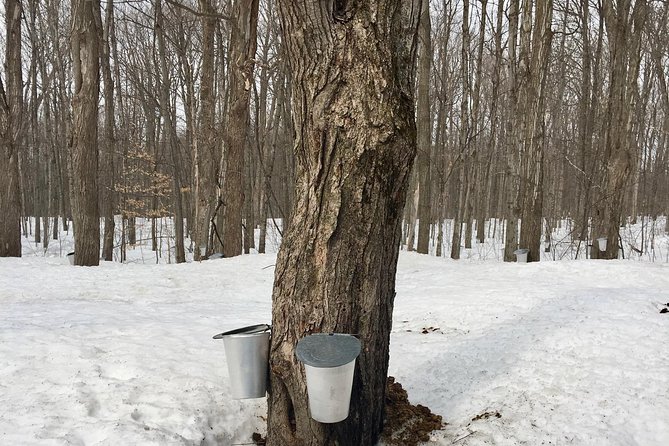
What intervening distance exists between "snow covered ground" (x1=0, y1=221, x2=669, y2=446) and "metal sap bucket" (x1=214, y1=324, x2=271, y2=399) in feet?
1.02

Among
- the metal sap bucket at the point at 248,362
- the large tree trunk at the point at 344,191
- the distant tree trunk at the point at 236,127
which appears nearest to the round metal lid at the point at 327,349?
the large tree trunk at the point at 344,191

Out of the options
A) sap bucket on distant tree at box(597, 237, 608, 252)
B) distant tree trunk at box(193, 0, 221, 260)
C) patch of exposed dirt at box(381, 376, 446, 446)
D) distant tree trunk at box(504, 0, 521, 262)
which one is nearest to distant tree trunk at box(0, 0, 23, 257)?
distant tree trunk at box(193, 0, 221, 260)

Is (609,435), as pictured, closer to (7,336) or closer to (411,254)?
(7,336)

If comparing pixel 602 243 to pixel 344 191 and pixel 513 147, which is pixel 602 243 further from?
pixel 344 191

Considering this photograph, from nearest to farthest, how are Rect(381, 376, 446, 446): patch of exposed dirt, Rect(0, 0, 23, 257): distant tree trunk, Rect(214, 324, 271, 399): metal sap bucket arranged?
Rect(214, 324, 271, 399): metal sap bucket
Rect(381, 376, 446, 446): patch of exposed dirt
Rect(0, 0, 23, 257): distant tree trunk

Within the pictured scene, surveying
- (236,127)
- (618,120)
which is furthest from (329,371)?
(618,120)

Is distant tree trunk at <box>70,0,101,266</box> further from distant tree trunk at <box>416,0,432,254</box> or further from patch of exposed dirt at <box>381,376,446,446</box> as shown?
patch of exposed dirt at <box>381,376,446,446</box>

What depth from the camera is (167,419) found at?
6.55 feet

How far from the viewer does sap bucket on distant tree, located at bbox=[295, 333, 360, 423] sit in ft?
5.32

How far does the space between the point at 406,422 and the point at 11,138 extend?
31.4 ft

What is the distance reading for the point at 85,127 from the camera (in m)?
7.00

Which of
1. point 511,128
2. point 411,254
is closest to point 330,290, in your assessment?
point 411,254

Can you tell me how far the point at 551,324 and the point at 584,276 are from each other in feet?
9.25

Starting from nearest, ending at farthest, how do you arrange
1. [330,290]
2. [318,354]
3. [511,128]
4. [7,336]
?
[318,354], [330,290], [7,336], [511,128]
